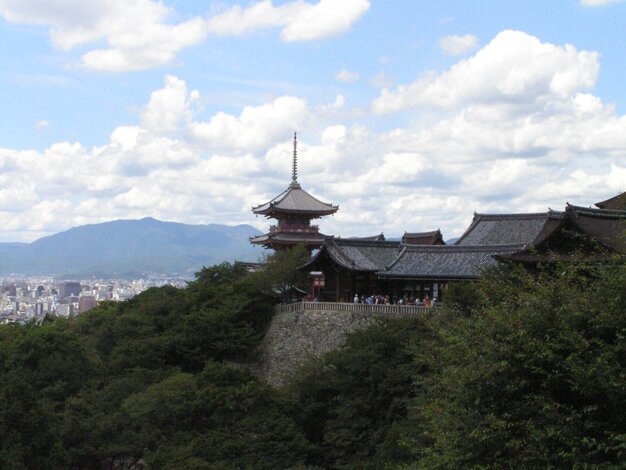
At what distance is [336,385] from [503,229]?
35.3 feet

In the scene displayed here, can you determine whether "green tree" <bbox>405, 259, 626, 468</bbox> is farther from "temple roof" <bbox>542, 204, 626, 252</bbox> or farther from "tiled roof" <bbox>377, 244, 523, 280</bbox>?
"tiled roof" <bbox>377, 244, 523, 280</bbox>

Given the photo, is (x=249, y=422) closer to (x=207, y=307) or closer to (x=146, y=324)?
(x=207, y=307)

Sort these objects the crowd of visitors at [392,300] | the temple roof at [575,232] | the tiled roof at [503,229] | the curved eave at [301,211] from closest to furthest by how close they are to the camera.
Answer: the temple roof at [575,232] < the crowd of visitors at [392,300] < the tiled roof at [503,229] < the curved eave at [301,211]

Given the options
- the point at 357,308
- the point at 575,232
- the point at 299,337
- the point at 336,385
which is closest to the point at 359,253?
the point at 357,308

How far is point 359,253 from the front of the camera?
30.5 m

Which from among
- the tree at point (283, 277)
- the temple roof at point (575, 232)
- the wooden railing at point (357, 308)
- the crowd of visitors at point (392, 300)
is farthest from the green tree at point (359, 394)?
the tree at point (283, 277)

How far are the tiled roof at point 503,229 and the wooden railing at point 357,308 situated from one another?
516cm

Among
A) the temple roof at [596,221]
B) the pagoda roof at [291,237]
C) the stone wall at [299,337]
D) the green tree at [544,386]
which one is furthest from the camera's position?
the pagoda roof at [291,237]

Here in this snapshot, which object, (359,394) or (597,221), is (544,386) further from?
(597,221)

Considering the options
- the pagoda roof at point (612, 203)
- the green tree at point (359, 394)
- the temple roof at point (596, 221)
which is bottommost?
the green tree at point (359, 394)

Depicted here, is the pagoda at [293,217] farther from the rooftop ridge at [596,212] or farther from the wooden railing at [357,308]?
the rooftop ridge at [596,212]

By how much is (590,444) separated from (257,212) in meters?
32.1

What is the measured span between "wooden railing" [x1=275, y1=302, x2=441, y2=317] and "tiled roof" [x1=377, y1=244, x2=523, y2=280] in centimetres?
192

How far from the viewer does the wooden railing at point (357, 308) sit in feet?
83.2
